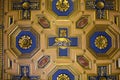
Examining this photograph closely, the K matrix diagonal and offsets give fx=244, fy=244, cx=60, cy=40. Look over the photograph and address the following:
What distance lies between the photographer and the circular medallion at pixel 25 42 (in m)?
2.49

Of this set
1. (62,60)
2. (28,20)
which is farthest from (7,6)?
(62,60)

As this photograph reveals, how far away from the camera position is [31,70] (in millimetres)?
2459

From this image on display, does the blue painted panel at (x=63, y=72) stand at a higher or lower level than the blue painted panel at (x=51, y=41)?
lower

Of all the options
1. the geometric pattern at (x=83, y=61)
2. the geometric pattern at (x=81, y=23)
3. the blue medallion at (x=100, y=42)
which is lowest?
the geometric pattern at (x=83, y=61)

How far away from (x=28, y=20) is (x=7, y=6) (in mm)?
265

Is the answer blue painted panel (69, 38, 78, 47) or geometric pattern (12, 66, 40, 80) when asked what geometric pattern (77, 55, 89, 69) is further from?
geometric pattern (12, 66, 40, 80)

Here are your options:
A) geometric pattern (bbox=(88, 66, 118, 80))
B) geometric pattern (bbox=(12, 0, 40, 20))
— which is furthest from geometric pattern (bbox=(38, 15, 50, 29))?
geometric pattern (bbox=(88, 66, 118, 80))

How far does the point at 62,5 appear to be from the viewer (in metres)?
2.51

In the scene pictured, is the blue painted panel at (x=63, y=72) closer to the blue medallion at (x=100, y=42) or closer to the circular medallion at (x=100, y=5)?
the blue medallion at (x=100, y=42)

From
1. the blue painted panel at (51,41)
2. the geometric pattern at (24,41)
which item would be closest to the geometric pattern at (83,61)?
the blue painted panel at (51,41)

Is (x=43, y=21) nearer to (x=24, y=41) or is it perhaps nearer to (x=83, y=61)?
(x=24, y=41)

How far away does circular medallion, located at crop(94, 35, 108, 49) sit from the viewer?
8.23 ft

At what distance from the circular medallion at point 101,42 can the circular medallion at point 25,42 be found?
0.68 m

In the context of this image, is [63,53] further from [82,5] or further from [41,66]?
[82,5]
